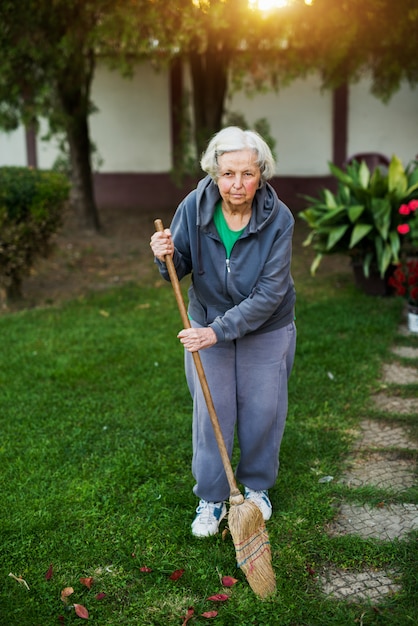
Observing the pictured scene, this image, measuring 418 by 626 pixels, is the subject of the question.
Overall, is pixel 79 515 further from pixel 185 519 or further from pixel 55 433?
pixel 55 433

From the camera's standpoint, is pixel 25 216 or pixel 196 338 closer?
pixel 196 338

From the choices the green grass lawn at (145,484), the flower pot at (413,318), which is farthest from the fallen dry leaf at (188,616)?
the flower pot at (413,318)

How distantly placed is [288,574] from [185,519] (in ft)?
2.14

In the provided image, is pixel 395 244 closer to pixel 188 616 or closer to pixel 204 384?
pixel 204 384

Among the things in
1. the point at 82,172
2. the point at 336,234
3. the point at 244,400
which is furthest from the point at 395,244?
the point at 82,172

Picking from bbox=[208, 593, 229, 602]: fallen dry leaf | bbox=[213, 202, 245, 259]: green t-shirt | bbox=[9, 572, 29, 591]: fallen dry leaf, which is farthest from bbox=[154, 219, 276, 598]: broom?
bbox=[9, 572, 29, 591]: fallen dry leaf

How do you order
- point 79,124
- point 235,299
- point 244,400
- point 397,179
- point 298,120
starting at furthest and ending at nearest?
point 298,120, point 79,124, point 397,179, point 244,400, point 235,299

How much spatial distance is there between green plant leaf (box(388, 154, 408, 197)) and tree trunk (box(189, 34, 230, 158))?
3208mm

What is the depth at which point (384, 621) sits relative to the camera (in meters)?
3.05

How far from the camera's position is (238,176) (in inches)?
127

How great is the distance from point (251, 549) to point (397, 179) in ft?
16.6

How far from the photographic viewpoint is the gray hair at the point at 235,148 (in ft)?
10.6

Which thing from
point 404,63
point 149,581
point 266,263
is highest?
point 404,63

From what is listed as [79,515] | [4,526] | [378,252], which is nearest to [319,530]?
[79,515]
